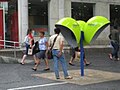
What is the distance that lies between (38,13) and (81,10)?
3.66 meters

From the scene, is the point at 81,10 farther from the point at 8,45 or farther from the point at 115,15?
the point at 8,45

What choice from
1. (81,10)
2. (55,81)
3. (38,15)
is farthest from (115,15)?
(55,81)

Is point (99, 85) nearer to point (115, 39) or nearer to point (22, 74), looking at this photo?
point (22, 74)

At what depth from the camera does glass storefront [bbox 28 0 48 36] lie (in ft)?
76.5

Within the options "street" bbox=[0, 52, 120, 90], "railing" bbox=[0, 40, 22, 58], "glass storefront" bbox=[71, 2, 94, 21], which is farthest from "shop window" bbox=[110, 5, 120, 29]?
"street" bbox=[0, 52, 120, 90]

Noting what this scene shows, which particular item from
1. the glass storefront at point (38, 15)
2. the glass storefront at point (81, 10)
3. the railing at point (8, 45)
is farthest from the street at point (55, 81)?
the glass storefront at point (81, 10)

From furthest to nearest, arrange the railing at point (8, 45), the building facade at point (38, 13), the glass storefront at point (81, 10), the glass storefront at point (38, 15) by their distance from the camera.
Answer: the glass storefront at point (81, 10) → the glass storefront at point (38, 15) → the building facade at point (38, 13) → the railing at point (8, 45)

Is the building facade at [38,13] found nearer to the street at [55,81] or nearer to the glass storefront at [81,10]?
the glass storefront at [81,10]

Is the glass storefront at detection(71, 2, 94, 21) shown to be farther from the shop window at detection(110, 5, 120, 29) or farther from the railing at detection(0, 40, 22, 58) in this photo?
the railing at detection(0, 40, 22, 58)

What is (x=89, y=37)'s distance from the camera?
12.4 m

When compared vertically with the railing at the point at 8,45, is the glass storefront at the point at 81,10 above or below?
above

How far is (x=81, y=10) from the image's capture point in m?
25.6

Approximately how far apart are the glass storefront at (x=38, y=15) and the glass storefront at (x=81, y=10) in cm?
233

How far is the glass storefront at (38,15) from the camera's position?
23.3 m
